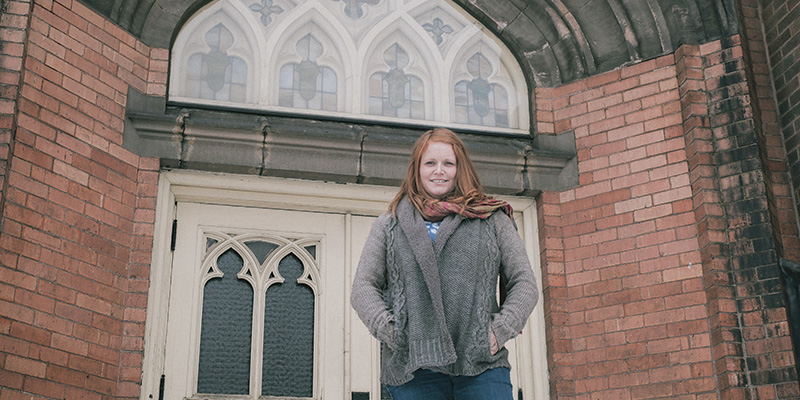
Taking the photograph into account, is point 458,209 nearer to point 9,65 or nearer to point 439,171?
point 439,171

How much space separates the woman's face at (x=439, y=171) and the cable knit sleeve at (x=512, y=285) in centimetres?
19

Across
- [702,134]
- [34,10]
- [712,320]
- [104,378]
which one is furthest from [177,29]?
[712,320]

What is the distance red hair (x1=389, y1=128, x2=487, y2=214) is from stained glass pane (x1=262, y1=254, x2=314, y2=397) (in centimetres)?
276

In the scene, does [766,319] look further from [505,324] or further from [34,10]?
[34,10]

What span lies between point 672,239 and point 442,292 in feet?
10.8

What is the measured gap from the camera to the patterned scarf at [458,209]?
313cm

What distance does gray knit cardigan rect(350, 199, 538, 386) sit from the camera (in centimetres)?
291

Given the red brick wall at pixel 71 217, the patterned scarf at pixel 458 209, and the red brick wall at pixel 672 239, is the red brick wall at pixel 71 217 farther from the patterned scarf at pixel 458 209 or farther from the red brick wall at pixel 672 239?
the patterned scarf at pixel 458 209

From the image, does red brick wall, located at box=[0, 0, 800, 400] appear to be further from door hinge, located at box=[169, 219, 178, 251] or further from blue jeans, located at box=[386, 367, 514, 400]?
blue jeans, located at box=[386, 367, 514, 400]

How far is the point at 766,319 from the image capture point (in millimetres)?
5484

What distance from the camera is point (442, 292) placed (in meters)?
3.00

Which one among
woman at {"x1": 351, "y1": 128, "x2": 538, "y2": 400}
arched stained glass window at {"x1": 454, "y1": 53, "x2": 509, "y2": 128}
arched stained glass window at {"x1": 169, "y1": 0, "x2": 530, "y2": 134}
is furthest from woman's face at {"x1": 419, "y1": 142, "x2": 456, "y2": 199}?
arched stained glass window at {"x1": 454, "y1": 53, "x2": 509, "y2": 128}

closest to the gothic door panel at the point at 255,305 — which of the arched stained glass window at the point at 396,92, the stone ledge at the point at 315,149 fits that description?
the stone ledge at the point at 315,149

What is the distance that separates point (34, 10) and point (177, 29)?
1.02 metres
